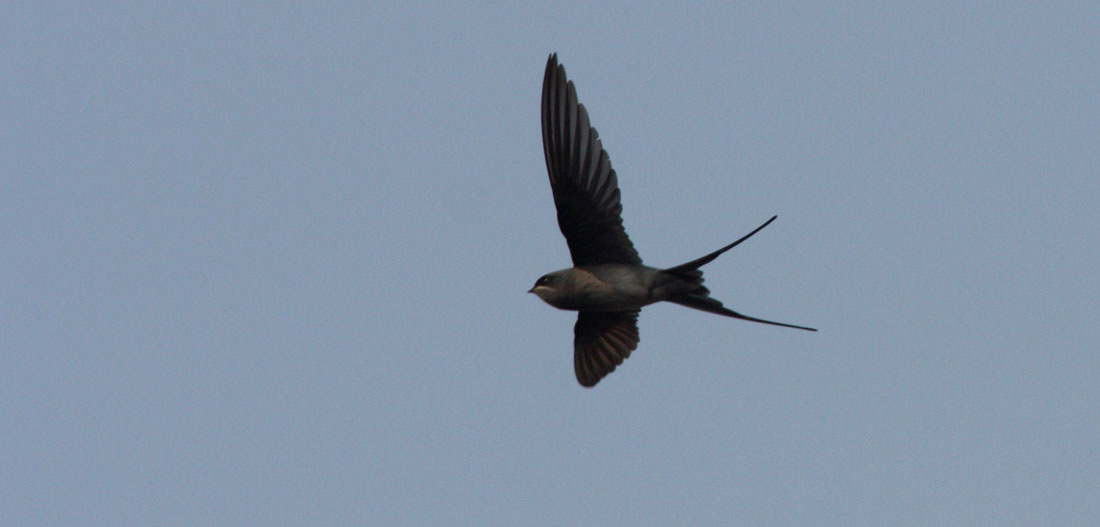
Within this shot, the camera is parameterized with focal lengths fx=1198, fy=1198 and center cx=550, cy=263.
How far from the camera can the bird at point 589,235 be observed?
8055 millimetres

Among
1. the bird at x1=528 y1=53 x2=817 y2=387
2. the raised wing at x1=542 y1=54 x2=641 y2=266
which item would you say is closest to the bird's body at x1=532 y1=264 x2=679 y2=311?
the bird at x1=528 y1=53 x2=817 y2=387

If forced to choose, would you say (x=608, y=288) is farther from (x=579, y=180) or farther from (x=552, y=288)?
(x=579, y=180)

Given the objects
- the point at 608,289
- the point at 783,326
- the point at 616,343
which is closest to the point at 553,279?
the point at 608,289

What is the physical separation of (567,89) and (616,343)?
2231 mm

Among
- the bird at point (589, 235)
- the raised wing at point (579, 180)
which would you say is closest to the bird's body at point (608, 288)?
the bird at point (589, 235)

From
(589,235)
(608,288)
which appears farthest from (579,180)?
(608,288)

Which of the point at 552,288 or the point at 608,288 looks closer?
the point at 608,288

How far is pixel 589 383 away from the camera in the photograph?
914cm

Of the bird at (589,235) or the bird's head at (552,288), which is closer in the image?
the bird at (589,235)

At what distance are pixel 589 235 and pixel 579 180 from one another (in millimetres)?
413

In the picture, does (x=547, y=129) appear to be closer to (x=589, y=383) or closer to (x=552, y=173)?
(x=552, y=173)

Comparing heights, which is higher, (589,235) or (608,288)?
(589,235)

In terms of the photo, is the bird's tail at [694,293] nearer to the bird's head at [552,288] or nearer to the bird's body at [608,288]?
the bird's body at [608,288]

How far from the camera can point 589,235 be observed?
27.6ft
